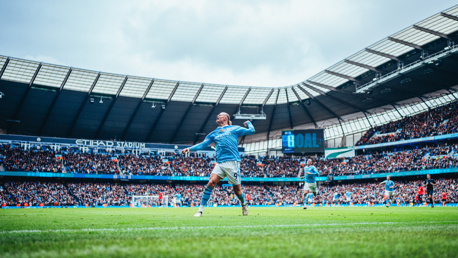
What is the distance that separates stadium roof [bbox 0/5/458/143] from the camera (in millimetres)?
34094

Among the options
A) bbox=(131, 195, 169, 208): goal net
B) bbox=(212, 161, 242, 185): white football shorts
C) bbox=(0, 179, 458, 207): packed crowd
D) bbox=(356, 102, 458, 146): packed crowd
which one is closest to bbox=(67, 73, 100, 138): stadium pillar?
bbox=(0, 179, 458, 207): packed crowd

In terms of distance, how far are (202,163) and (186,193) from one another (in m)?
6.56

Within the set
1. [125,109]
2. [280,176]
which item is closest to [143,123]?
[125,109]

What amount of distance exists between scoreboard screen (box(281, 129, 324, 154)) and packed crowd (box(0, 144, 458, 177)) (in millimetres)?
3018

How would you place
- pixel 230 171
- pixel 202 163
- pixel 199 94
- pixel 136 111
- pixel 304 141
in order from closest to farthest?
pixel 230 171
pixel 199 94
pixel 136 111
pixel 202 163
pixel 304 141

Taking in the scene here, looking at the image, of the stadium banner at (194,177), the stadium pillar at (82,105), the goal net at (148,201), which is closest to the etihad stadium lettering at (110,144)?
the stadium pillar at (82,105)

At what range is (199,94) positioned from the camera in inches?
1777

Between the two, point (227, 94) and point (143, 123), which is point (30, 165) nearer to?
point (143, 123)

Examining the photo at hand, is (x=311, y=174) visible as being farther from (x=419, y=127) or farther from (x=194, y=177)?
(x=419, y=127)

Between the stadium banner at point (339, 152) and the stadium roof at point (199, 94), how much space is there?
5.41 metres

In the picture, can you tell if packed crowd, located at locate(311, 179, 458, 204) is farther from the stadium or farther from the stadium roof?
the stadium roof

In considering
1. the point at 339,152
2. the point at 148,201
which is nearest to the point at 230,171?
the point at 148,201

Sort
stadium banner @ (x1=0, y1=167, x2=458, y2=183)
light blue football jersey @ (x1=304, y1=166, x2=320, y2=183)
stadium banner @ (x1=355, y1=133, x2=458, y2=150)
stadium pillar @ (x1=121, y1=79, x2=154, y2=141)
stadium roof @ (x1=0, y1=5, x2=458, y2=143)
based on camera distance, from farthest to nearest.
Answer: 1. stadium pillar @ (x1=121, y1=79, x2=154, y2=141)
2. stadium banner @ (x1=355, y1=133, x2=458, y2=150)
3. stadium banner @ (x1=0, y1=167, x2=458, y2=183)
4. stadium roof @ (x1=0, y1=5, x2=458, y2=143)
5. light blue football jersey @ (x1=304, y1=166, x2=320, y2=183)

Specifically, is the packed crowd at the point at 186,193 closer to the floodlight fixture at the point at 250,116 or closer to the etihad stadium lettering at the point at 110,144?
the etihad stadium lettering at the point at 110,144
